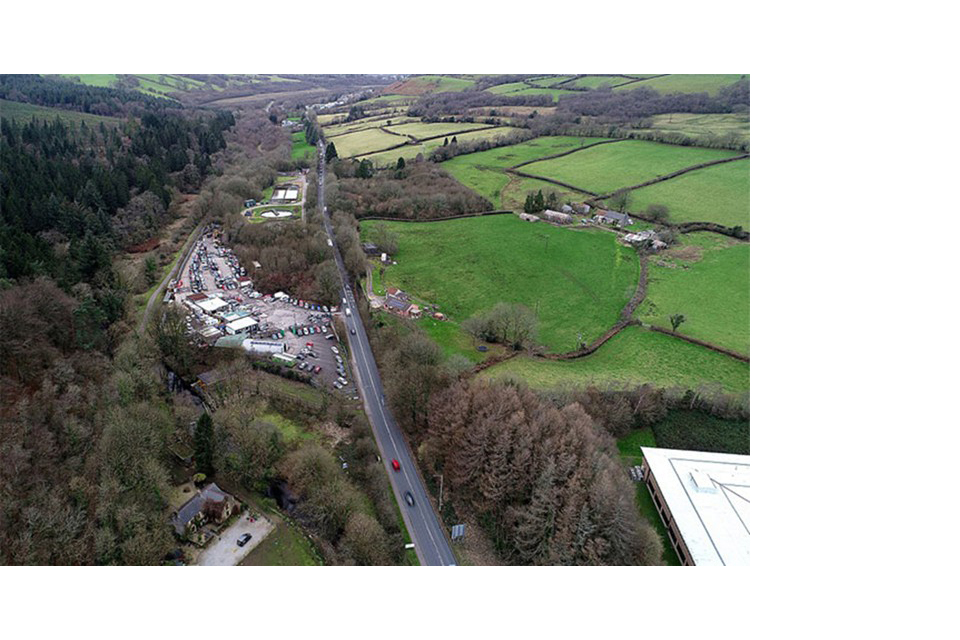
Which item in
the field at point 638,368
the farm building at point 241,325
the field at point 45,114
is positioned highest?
the field at point 45,114

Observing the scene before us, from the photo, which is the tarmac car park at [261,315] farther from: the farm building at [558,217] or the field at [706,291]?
the farm building at [558,217]

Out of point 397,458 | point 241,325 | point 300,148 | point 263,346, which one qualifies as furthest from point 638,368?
point 300,148

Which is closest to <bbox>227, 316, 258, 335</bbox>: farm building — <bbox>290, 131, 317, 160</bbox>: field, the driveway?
the driveway

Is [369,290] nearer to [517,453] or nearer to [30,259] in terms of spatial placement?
[30,259]

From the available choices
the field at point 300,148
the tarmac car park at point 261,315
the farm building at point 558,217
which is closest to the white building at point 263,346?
the tarmac car park at point 261,315

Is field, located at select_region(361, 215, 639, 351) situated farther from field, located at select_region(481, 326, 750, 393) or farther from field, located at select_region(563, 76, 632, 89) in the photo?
field, located at select_region(563, 76, 632, 89)

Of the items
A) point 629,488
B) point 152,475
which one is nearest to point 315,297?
point 152,475
